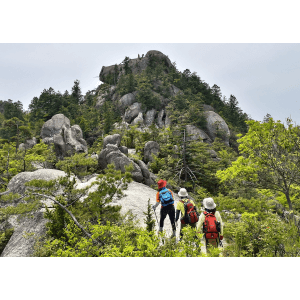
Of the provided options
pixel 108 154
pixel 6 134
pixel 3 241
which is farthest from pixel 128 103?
pixel 3 241

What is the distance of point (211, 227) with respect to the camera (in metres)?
3.17

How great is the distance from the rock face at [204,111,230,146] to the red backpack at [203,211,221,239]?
28480 millimetres

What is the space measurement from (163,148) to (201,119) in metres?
15.9

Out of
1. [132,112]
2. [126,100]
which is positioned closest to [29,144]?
[132,112]

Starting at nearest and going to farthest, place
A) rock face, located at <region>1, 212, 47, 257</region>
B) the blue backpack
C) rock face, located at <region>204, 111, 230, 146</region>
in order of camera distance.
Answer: the blue backpack
rock face, located at <region>1, 212, 47, 257</region>
rock face, located at <region>204, 111, 230, 146</region>

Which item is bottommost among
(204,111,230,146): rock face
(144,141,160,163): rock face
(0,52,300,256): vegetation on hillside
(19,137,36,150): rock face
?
(0,52,300,256): vegetation on hillside

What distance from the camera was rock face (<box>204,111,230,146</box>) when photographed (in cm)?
2958

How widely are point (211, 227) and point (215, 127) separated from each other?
29.8 m

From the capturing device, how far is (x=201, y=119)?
30.0m

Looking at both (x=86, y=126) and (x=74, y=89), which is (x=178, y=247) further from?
(x=74, y=89)

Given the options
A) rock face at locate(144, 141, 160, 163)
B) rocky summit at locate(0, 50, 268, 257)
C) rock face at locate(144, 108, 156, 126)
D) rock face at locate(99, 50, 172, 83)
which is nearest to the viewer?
rocky summit at locate(0, 50, 268, 257)

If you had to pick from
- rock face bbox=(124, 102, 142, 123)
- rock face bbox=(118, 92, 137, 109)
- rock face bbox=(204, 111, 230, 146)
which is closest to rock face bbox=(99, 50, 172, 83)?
rock face bbox=(118, 92, 137, 109)

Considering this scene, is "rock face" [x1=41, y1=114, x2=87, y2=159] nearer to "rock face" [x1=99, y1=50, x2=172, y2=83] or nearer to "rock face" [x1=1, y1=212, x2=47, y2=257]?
"rock face" [x1=1, y1=212, x2=47, y2=257]

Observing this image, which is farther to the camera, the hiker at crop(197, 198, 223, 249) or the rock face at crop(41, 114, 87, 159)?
the rock face at crop(41, 114, 87, 159)
